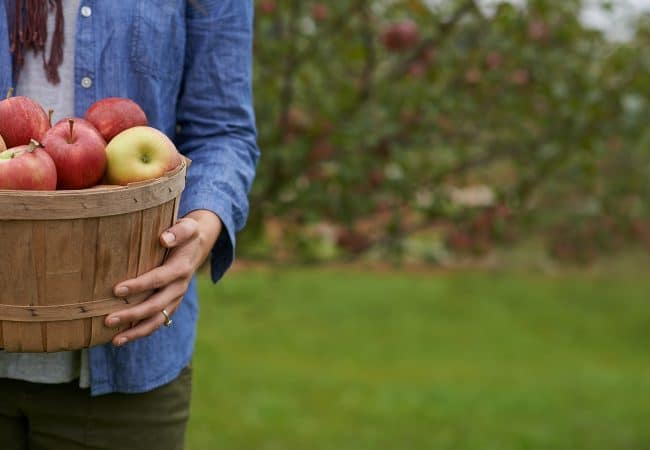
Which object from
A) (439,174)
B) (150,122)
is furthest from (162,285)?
(439,174)

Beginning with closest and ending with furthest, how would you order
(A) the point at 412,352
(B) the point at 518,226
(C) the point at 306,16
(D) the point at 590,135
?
(C) the point at 306,16 < (D) the point at 590,135 < (B) the point at 518,226 < (A) the point at 412,352

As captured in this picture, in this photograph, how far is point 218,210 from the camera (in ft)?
4.50

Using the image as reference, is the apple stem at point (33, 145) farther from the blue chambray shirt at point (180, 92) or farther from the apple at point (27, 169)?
the blue chambray shirt at point (180, 92)

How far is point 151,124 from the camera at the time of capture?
142 centimetres

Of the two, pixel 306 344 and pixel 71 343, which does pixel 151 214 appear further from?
pixel 306 344

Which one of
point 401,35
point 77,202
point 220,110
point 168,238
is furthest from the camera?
point 401,35

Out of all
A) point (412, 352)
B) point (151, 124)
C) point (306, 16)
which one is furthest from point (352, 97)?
point (412, 352)

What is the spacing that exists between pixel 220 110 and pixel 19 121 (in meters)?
0.38

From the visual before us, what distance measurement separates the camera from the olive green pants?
1375mm

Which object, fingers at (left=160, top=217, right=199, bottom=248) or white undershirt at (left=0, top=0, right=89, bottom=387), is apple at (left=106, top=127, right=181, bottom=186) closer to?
fingers at (left=160, top=217, right=199, bottom=248)

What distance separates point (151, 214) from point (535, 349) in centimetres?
638

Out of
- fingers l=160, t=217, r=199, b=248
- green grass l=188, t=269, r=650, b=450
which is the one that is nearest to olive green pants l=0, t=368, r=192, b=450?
fingers l=160, t=217, r=199, b=248

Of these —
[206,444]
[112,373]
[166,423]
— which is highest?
[112,373]

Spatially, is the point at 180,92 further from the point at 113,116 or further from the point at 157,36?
the point at 113,116
